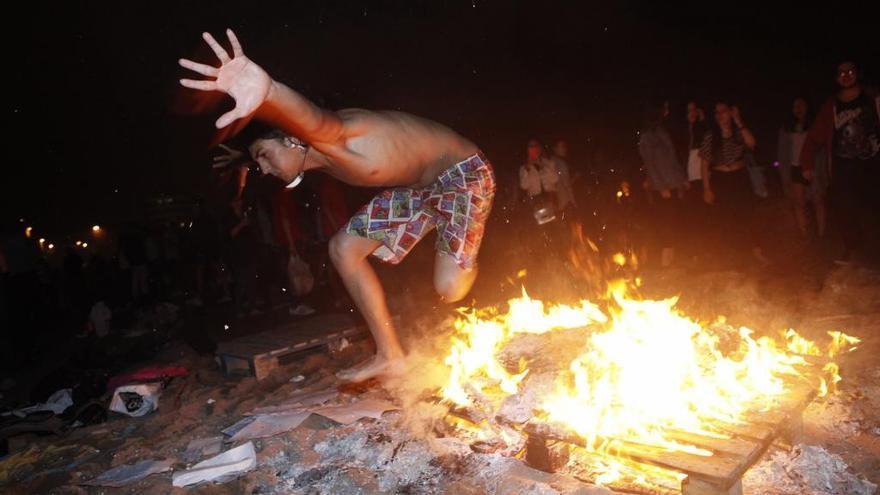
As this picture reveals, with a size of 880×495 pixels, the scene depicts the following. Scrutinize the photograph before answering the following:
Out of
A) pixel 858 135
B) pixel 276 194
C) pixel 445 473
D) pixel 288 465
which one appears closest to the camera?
pixel 445 473

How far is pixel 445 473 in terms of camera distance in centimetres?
302

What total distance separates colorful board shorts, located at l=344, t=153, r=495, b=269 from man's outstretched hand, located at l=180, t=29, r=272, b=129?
1.51 meters

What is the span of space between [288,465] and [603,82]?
10.9m

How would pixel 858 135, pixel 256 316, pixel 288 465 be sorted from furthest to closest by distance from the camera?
pixel 256 316 → pixel 858 135 → pixel 288 465

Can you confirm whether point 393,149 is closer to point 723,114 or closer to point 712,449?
point 712,449

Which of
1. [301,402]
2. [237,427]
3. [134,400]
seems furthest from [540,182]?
[134,400]

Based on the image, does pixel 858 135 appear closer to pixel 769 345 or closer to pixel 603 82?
pixel 769 345

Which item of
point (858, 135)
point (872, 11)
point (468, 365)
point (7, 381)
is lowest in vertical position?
point (7, 381)

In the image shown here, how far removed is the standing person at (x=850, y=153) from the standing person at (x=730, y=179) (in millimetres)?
896

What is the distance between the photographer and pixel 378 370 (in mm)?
4289

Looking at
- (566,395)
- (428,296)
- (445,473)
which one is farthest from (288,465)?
(428,296)

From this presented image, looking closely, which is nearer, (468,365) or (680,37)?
(468,365)

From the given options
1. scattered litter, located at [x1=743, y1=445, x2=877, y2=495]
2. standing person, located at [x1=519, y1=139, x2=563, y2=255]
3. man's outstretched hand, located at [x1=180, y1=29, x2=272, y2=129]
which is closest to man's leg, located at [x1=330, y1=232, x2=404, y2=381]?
man's outstretched hand, located at [x1=180, y1=29, x2=272, y2=129]

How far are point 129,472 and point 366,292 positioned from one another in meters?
1.98
